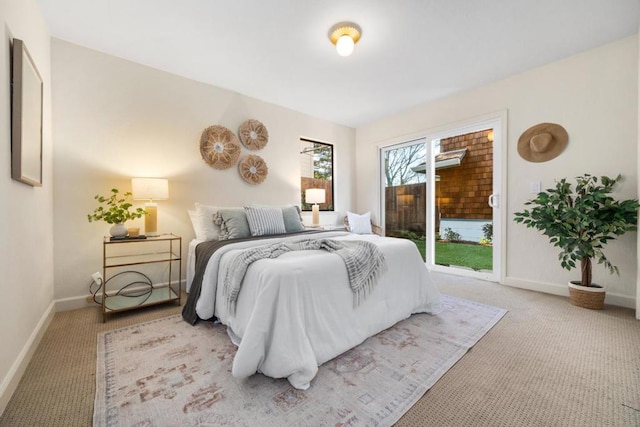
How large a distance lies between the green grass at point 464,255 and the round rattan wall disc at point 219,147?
308 cm

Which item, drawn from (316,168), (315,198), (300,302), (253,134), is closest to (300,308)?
(300,302)

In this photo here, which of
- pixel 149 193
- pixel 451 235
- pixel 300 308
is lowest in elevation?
pixel 300 308

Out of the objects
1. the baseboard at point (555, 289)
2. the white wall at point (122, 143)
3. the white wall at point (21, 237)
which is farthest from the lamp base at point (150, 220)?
the baseboard at point (555, 289)

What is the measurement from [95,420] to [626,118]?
4400 millimetres

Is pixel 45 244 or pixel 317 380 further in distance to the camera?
pixel 45 244

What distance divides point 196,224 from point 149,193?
1.76 feet

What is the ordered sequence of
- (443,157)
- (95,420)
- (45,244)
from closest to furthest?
1. (95,420)
2. (45,244)
3. (443,157)

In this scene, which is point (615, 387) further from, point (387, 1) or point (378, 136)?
point (378, 136)

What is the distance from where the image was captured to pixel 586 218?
2.26 metres

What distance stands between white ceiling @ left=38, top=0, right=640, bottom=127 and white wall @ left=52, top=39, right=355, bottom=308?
19 centimetres

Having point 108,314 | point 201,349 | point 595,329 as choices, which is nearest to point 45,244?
point 108,314

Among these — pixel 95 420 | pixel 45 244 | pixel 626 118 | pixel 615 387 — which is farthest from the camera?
pixel 626 118

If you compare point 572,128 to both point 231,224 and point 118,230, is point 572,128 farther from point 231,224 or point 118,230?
point 118,230

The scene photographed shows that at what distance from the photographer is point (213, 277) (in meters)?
2.00
